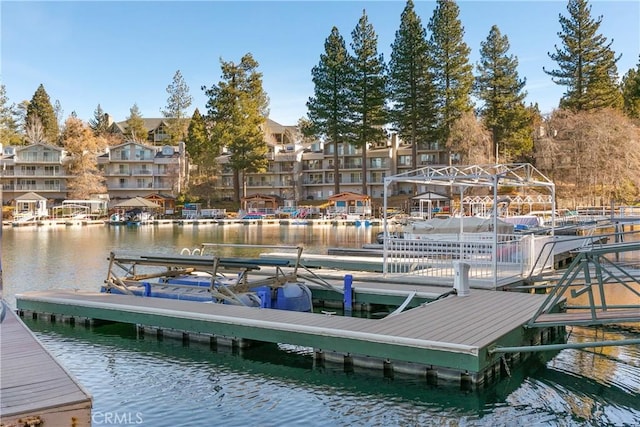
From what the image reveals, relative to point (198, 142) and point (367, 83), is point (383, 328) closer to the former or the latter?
point (367, 83)

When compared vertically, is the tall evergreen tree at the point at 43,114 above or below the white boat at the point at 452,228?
above

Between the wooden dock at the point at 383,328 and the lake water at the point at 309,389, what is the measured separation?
27 centimetres

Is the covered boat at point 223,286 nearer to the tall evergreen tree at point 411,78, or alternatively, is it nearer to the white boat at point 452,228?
the white boat at point 452,228

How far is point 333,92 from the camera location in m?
61.2

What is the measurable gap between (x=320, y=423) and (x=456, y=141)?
5084 cm

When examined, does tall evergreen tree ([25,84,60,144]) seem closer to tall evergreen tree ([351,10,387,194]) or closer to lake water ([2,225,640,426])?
tall evergreen tree ([351,10,387,194])

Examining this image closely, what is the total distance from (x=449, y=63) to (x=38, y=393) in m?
56.0

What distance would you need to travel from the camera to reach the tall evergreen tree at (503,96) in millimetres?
56562

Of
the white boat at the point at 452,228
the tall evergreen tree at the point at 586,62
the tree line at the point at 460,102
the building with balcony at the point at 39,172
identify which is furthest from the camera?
the building with balcony at the point at 39,172

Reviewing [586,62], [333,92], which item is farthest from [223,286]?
[586,62]

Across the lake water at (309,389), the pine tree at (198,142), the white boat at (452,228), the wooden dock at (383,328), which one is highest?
the pine tree at (198,142)

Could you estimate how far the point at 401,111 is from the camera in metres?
58.2

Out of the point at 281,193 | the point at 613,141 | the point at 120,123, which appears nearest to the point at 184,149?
the point at 281,193

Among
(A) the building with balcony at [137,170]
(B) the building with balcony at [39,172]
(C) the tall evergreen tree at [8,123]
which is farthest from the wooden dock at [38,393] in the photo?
(C) the tall evergreen tree at [8,123]
